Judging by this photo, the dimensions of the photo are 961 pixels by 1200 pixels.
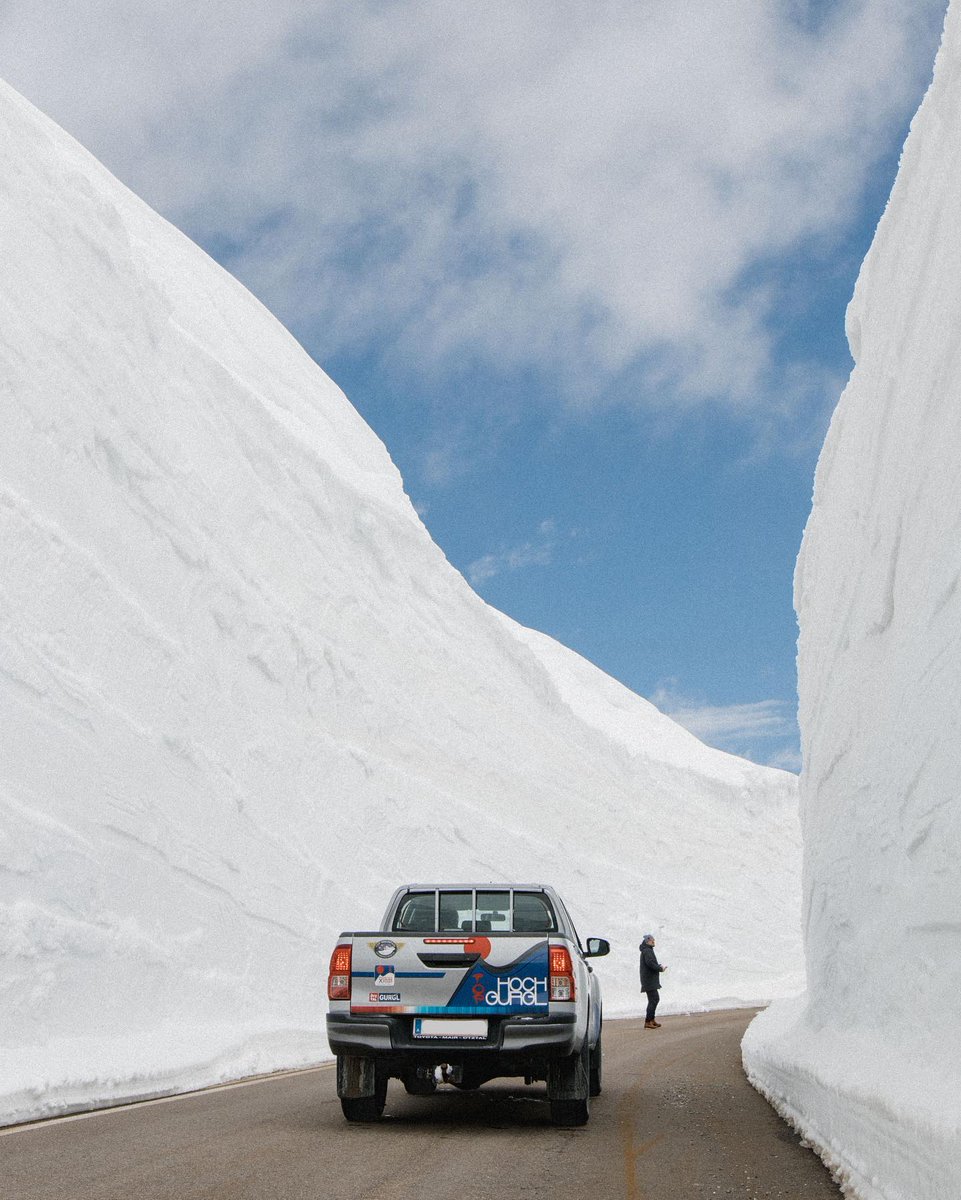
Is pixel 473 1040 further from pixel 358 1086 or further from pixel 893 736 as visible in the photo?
pixel 893 736

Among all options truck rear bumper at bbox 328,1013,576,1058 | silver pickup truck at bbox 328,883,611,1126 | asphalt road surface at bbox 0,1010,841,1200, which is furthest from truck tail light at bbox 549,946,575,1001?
asphalt road surface at bbox 0,1010,841,1200

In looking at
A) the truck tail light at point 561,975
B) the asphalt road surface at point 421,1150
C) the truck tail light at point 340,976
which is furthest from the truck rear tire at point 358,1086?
the truck tail light at point 561,975

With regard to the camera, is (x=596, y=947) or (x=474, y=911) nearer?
(x=474, y=911)

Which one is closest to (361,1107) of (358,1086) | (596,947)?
(358,1086)

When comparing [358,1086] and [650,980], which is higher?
[650,980]

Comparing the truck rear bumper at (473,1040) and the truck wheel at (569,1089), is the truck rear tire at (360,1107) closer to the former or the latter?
the truck rear bumper at (473,1040)

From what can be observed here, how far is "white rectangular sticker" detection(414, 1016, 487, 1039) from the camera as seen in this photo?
8195 millimetres

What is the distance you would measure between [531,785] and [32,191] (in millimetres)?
20956

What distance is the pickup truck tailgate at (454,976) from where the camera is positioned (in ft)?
27.0

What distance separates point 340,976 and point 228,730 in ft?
55.7

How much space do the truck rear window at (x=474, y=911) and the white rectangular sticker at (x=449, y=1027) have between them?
1.10 m

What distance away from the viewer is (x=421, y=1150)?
7.32 metres

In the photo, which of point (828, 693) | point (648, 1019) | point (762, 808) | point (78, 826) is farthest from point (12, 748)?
point (762, 808)

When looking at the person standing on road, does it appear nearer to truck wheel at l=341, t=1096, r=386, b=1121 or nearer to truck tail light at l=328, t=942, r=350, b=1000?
truck wheel at l=341, t=1096, r=386, b=1121
